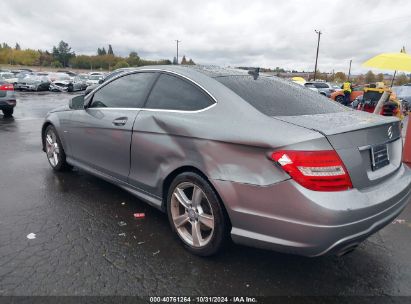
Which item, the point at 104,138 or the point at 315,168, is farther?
the point at 104,138

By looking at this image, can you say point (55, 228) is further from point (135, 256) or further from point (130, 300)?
point (130, 300)

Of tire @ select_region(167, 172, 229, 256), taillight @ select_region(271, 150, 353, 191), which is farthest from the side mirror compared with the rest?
taillight @ select_region(271, 150, 353, 191)

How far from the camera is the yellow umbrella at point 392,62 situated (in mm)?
6618

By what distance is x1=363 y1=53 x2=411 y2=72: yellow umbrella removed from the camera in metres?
6.62

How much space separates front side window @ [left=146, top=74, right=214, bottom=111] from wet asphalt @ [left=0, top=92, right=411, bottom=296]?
1.24 m

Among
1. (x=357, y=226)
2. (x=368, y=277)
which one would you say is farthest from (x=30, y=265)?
(x=368, y=277)

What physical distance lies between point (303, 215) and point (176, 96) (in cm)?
161

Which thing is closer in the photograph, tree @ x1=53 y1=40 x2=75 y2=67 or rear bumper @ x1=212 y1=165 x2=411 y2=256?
rear bumper @ x1=212 y1=165 x2=411 y2=256

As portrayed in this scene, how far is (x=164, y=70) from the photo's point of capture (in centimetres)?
340

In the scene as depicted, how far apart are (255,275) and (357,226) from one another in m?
0.89

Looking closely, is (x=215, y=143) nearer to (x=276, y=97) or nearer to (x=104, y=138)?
(x=276, y=97)

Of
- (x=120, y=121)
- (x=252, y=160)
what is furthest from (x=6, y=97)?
(x=252, y=160)

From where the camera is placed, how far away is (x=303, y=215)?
2191 millimetres

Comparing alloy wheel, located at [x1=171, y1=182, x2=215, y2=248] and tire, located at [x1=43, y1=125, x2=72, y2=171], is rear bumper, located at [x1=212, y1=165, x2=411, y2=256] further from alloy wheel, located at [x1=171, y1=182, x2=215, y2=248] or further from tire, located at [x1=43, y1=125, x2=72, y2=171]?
tire, located at [x1=43, y1=125, x2=72, y2=171]
